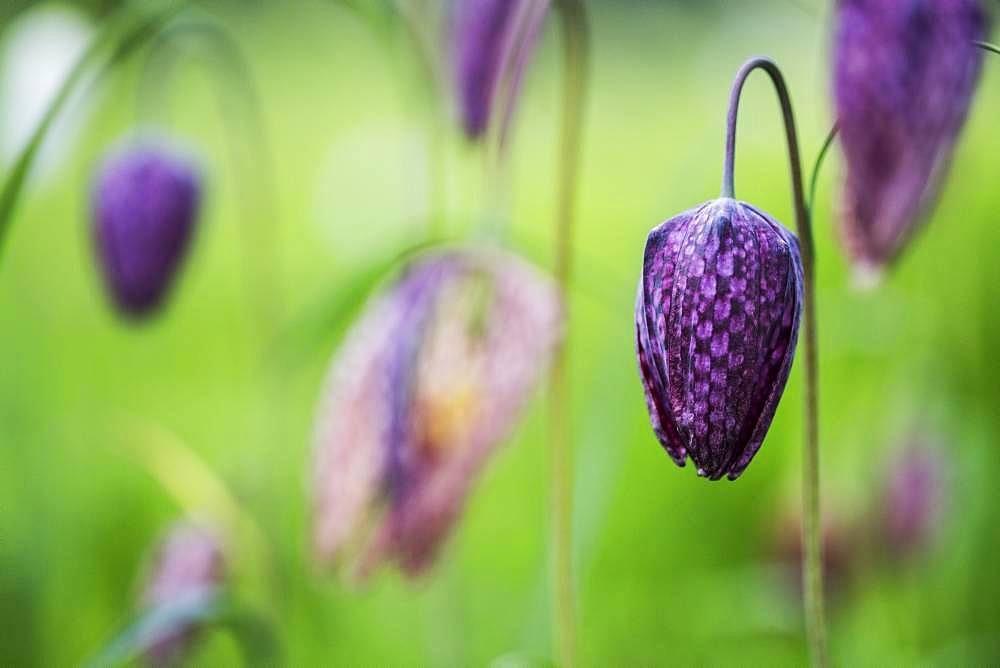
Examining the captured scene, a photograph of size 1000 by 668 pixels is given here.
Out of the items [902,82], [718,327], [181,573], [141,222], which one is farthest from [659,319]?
[181,573]

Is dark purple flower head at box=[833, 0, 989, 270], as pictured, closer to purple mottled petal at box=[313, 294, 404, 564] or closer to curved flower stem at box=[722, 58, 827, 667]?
curved flower stem at box=[722, 58, 827, 667]

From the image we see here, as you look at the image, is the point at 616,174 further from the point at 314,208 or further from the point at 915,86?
the point at 915,86

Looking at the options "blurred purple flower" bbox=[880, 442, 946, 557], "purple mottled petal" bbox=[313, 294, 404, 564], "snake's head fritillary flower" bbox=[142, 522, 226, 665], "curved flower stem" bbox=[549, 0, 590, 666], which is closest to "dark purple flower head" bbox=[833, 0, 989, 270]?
"curved flower stem" bbox=[549, 0, 590, 666]

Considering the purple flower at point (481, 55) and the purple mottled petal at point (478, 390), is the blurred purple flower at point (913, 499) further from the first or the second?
the purple flower at point (481, 55)

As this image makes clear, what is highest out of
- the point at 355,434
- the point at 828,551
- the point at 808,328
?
the point at 808,328

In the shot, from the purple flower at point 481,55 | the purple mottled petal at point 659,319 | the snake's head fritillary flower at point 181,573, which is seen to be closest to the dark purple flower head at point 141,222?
the snake's head fritillary flower at point 181,573

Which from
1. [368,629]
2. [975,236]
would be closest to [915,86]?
[975,236]

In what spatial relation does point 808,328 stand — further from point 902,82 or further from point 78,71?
point 78,71
